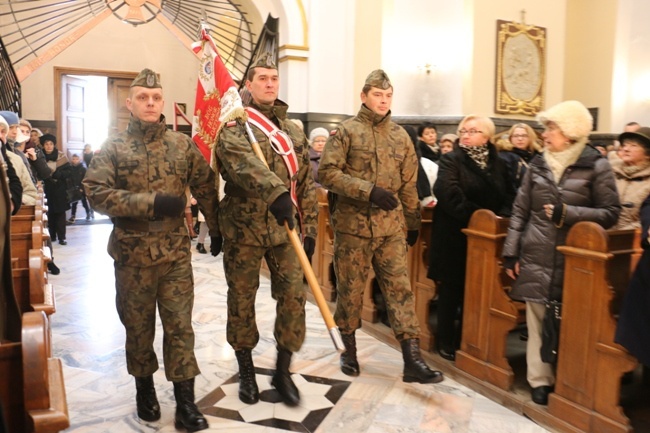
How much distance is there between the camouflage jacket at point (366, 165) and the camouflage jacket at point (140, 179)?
2.77 ft

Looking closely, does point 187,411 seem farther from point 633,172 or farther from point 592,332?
point 633,172

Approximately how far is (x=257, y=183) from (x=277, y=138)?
338mm

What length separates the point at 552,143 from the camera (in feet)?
9.50

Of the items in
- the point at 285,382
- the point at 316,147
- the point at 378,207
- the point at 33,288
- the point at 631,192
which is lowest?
the point at 285,382

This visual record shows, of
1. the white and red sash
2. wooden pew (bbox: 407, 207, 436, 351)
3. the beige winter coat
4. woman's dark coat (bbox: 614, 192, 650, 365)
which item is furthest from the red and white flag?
the beige winter coat

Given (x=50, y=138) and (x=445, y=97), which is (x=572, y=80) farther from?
(x=50, y=138)

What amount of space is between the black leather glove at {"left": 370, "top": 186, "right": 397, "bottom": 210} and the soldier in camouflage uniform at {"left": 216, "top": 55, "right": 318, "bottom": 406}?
311 mm

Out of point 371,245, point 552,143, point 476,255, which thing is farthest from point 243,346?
point 552,143

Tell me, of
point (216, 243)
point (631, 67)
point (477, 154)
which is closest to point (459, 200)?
point (477, 154)

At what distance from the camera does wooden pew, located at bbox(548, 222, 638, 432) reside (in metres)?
2.59

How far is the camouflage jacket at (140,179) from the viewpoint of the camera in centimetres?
258

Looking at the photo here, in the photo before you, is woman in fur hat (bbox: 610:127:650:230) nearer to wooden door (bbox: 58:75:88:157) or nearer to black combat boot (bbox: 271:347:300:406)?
black combat boot (bbox: 271:347:300:406)

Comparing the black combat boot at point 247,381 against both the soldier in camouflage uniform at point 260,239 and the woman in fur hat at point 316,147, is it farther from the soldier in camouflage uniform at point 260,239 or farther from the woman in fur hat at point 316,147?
the woman in fur hat at point 316,147

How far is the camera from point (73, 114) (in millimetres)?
11242
